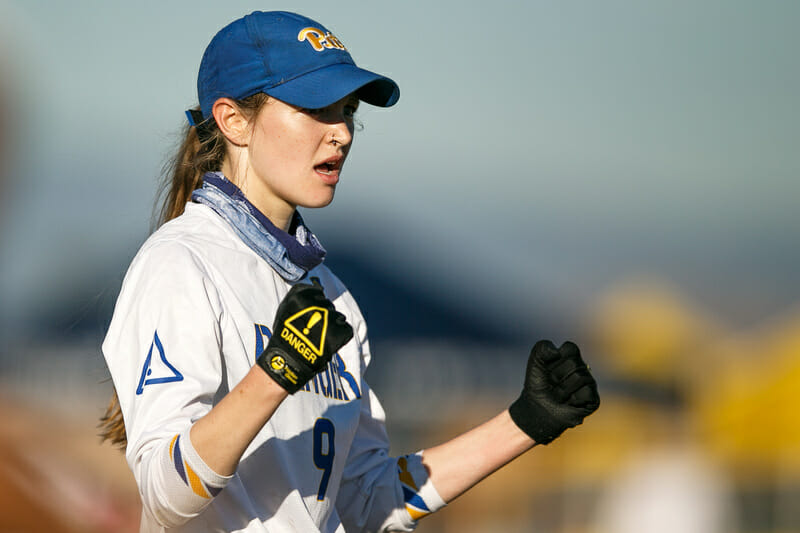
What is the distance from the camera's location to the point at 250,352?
89.7 inches

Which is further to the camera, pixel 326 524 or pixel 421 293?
pixel 421 293

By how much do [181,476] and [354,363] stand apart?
0.90m

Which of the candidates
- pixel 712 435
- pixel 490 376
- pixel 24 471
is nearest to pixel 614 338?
pixel 490 376

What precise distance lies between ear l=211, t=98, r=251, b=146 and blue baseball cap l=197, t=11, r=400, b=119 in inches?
1.0

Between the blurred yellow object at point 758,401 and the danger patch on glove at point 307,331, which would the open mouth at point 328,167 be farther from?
the blurred yellow object at point 758,401

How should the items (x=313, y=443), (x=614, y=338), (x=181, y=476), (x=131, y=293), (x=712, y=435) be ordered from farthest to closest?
(x=614, y=338) < (x=712, y=435) < (x=313, y=443) < (x=131, y=293) < (x=181, y=476)

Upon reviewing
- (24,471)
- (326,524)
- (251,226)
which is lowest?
(24,471)

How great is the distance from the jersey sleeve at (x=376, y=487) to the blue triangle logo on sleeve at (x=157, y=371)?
863 millimetres

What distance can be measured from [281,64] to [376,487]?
1.21m

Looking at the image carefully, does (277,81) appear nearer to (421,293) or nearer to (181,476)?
(181,476)

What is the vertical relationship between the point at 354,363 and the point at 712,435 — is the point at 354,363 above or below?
above

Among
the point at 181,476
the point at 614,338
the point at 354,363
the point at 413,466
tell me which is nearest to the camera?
the point at 181,476

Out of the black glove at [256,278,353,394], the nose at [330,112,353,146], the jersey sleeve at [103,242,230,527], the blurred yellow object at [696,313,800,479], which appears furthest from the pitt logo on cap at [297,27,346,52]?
the blurred yellow object at [696,313,800,479]

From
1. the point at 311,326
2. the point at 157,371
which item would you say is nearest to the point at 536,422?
the point at 311,326
